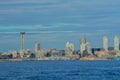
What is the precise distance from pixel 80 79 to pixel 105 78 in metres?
5.89

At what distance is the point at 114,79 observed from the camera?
12062 cm

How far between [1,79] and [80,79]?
16.5 metres

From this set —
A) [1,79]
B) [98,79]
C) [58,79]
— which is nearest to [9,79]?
[1,79]

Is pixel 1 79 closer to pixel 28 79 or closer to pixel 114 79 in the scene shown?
pixel 28 79

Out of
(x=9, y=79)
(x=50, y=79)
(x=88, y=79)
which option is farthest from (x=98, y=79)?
(x=9, y=79)

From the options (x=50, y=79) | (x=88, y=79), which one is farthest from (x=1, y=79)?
(x=88, y=79)

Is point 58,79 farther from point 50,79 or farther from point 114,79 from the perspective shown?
point 114,79

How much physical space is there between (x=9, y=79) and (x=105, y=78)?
20223 millimetres

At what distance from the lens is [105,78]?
125 m

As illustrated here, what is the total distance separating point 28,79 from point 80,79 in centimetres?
1077

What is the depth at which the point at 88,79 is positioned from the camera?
402ft

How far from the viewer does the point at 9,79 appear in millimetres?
122562

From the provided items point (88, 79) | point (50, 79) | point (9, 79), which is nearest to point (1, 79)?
point (9, 79)

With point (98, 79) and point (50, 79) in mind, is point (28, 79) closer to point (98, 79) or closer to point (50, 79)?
point (50, 79)
